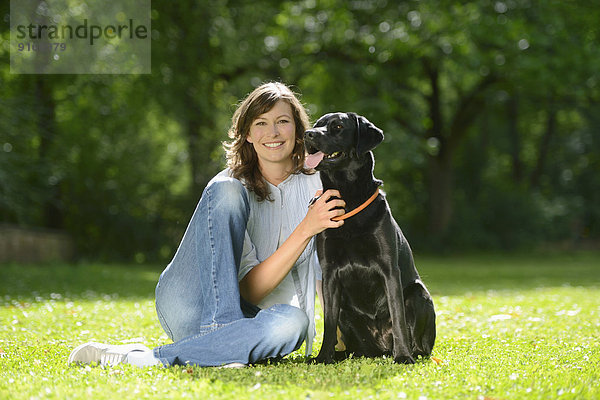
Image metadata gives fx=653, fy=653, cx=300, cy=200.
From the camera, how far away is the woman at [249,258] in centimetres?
354

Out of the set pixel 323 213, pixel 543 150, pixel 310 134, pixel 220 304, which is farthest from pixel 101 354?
pixel 543 150

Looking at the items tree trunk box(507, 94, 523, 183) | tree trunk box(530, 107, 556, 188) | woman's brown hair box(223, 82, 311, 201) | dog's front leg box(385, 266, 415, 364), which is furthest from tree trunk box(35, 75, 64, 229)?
tree trunk box(530, 107, 556, 188)

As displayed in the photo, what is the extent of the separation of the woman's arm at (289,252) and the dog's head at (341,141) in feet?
0.58

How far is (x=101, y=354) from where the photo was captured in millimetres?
3658

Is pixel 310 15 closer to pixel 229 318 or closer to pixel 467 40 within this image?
Answer: pixel 467 40

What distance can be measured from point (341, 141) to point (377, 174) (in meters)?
16.5

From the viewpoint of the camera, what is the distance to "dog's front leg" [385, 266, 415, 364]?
11.8 ft

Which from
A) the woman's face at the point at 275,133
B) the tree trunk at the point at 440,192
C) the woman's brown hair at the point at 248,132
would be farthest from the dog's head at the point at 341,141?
the tree trunk at the point at 440,192

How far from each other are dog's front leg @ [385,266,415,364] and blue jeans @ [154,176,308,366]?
0.50 meters

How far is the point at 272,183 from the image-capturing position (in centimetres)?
417

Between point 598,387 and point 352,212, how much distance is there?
1.49m

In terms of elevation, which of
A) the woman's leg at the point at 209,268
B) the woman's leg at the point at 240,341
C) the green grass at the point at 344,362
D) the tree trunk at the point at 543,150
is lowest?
the green grass at the point at 344,362

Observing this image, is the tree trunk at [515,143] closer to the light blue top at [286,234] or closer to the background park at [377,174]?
the background park at [377,174]

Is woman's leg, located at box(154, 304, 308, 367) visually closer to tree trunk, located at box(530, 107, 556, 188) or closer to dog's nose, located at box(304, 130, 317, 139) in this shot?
dog's nose, located at box(304, 130, 317, 139)
